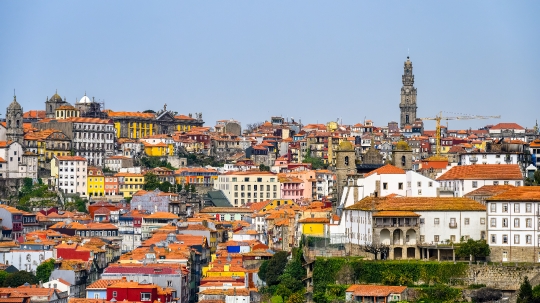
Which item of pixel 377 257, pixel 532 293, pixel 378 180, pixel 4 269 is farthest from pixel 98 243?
pixel 532 293

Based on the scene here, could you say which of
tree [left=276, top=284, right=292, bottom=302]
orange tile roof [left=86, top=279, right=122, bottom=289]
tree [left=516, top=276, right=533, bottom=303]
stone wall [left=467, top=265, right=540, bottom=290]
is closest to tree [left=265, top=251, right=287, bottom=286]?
tree [left=276, top=284, right=292, bottom=302]

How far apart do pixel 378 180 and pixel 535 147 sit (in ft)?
81.2

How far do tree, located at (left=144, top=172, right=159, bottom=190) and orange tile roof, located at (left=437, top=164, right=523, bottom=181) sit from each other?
4537 cm

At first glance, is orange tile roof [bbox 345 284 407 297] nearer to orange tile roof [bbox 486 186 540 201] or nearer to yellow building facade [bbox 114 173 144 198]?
orange tile roof [bbox 486 186 540 201]

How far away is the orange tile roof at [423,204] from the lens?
68562 millimetres

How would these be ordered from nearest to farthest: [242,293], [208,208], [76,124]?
1. [242,293]
2. [208,208]
3. [76,124]

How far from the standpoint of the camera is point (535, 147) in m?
99.4

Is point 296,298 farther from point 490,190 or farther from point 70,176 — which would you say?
point 70,176

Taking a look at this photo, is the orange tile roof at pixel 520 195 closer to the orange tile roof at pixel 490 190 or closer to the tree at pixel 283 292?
the orange tile roof at pixel 490 190

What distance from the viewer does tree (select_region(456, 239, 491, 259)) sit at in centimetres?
6575

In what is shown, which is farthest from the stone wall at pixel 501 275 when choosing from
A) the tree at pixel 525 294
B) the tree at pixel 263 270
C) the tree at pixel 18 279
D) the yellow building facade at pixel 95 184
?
the yellow building facade at pixel 95 184

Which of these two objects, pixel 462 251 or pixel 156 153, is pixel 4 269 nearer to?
pixel 462 251

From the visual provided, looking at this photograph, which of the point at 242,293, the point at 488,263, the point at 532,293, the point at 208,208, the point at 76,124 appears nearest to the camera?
the point at 532,293

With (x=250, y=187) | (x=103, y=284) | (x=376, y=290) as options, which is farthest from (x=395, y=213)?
(x=250, y=187)
